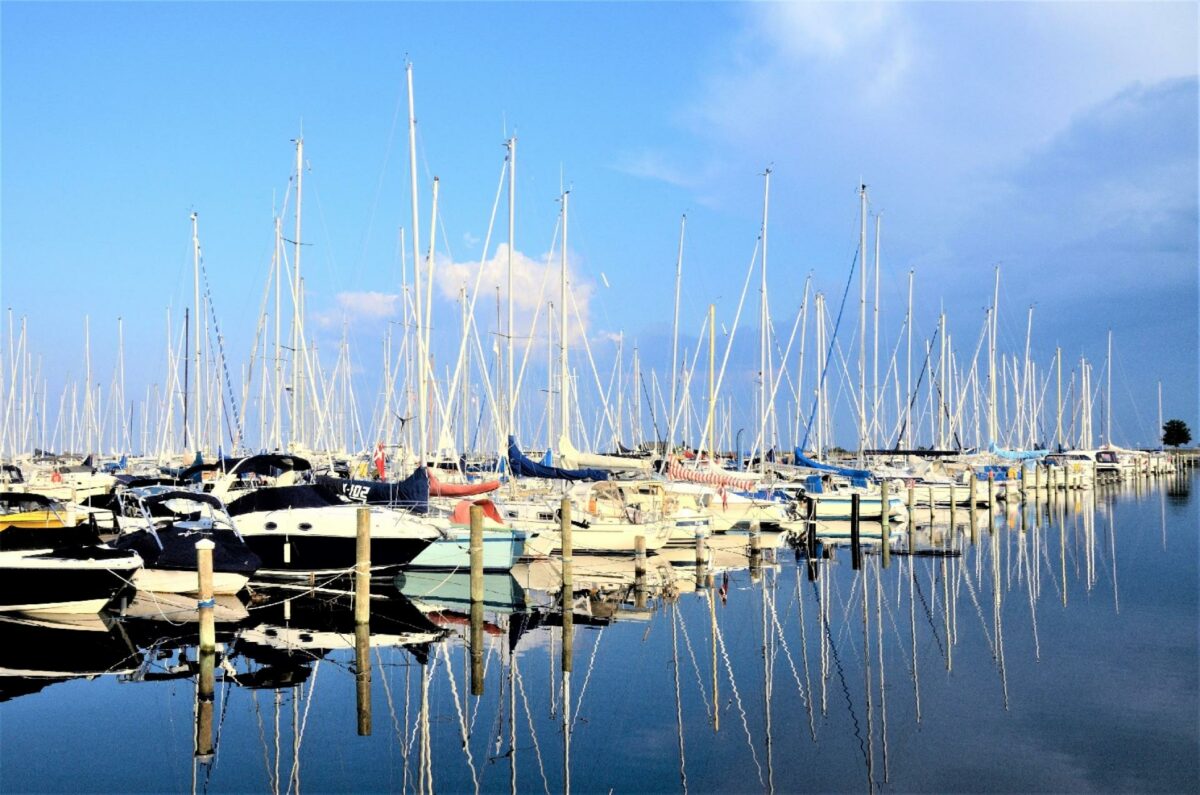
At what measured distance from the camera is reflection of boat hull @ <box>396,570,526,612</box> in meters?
26.3

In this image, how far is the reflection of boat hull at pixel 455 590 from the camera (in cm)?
2627

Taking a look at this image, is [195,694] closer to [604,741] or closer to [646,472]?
[604,741]

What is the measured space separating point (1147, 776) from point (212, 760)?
41.8 ft

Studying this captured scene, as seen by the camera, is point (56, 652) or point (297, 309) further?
point (297, 309)

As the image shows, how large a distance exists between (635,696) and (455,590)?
1102 cm

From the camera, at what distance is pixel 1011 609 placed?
89.6 feet

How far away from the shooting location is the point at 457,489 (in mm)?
31594

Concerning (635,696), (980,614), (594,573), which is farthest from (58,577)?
(980,614)

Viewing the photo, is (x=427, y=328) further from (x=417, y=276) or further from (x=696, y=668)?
(x=696, y=668)

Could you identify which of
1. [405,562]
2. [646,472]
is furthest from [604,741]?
[646,472]

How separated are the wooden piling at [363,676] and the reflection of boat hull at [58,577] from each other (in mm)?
5663

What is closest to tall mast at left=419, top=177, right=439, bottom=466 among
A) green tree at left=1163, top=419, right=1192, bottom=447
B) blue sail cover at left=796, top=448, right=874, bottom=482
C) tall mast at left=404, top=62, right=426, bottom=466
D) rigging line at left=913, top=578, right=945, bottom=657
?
tall mast at left=404, top=62, right=426, bottom=466

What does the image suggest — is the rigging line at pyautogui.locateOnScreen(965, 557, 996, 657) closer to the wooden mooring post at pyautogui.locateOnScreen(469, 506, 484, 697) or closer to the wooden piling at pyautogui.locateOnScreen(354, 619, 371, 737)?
the wooden mooring post at pyautogui.locateOnScreen(469, 506, 484, 697)

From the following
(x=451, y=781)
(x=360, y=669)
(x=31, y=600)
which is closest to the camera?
(x=451, y=781)
